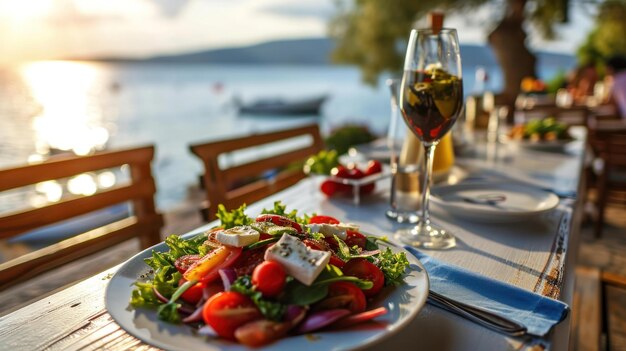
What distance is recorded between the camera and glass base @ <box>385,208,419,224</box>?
110 centimetres

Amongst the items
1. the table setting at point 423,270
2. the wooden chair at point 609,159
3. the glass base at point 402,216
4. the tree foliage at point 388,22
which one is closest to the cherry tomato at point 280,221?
the table setting at point 423,270

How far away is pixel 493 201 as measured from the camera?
3.84 feet

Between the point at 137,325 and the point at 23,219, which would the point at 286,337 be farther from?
the point at 23,219

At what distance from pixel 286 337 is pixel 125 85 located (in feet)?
150

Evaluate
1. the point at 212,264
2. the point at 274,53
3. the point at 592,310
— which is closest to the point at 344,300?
the point at 212,264

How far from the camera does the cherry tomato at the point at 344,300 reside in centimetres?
54

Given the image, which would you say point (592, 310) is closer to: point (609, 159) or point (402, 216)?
point (402, 216)

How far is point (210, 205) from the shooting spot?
1.63 metres

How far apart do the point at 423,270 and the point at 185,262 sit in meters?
0.34

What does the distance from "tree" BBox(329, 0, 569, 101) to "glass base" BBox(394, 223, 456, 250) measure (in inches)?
110

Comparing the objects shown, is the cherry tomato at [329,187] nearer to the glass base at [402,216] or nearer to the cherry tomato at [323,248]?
the glass base at [402,216]

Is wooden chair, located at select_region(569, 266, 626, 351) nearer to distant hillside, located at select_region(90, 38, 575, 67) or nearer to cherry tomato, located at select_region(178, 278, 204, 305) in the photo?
cherry tomato, located at select_region(178, 278, 204, 305)

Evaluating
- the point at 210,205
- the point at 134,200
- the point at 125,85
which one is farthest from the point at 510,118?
the point at 125,85

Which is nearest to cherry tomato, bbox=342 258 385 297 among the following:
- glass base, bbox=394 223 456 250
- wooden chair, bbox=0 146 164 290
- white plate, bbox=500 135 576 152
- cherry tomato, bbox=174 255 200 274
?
cherry tomato, bbox=174 255 200 274
